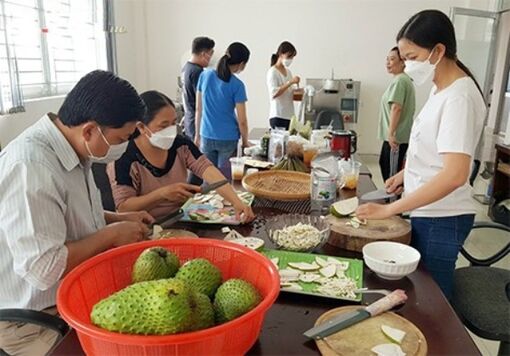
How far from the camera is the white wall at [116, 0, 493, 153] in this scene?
5562 mm

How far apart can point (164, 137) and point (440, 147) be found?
39.4 inches

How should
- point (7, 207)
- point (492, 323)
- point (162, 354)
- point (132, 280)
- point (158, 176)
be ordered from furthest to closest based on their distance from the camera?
1. point (158, 176)
2. point (492, 323)
3. point (7, 207)
4. point (132, 280)
5. point (162, 354)

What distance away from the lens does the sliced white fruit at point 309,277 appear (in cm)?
100

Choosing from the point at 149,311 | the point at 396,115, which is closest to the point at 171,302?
the point at 149,311

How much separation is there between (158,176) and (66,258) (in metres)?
0.67

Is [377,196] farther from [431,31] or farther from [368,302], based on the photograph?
[368,302]

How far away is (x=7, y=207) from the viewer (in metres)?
0.95

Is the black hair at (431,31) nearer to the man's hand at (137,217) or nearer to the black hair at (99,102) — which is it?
the black hair at (99,102)

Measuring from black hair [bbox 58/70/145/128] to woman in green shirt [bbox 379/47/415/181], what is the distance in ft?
8.96

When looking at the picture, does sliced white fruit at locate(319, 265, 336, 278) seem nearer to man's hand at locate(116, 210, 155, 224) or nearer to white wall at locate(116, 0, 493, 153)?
man's hand at locate(116, 210, 155, 224)

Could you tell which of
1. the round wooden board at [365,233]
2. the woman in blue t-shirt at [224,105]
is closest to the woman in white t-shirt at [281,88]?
the woman in blue t-shirt at [224,105]

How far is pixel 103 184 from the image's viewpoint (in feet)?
5.95

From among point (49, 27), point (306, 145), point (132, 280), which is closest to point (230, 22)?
point (49, 27)

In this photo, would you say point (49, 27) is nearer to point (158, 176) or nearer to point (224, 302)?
point (158, 176)
